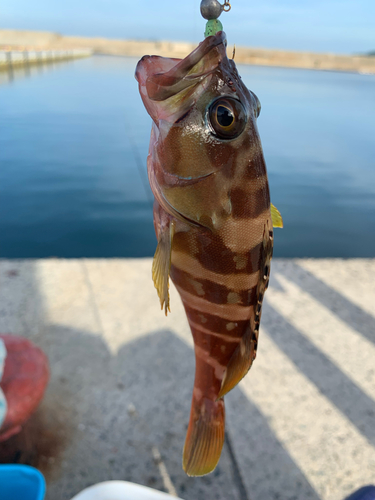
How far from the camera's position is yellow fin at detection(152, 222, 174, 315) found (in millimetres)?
871

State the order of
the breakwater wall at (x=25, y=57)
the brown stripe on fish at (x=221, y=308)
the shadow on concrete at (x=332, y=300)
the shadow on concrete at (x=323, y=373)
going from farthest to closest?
1. the breakwater wall at (x=25, y=57)
2. the shadow on concrete at (x=332, y=300)
3. the shadow on concrete at (x=323, y=373)
4. the brown stripe on fish at (x=221, y=308)

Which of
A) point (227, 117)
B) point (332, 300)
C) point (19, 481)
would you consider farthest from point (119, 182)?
point (227, 117)

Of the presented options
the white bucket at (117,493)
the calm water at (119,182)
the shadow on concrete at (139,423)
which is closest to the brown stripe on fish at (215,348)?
the white bucket at (117,493)

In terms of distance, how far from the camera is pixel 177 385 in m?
3.19

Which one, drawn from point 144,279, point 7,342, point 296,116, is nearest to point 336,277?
point 144,279

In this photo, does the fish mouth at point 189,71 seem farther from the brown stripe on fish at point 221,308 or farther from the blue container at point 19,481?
the blue container at point 19,481

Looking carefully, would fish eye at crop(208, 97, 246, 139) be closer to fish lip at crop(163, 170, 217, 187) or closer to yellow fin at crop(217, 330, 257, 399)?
fish lip at crop(163, 170, 217, 187)

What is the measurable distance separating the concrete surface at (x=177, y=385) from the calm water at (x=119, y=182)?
102 inches

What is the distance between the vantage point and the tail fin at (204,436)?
1088mm

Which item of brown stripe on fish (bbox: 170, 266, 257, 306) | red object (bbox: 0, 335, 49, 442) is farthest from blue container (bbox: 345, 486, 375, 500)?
red object (bbox: 0, 335, 49, 442)

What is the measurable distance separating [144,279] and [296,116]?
17.0 m

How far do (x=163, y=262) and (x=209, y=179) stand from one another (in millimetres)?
221

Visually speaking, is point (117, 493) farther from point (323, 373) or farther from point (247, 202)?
point (323, 373)

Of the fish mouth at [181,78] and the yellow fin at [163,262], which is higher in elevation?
the fish mouth at [181,78]
